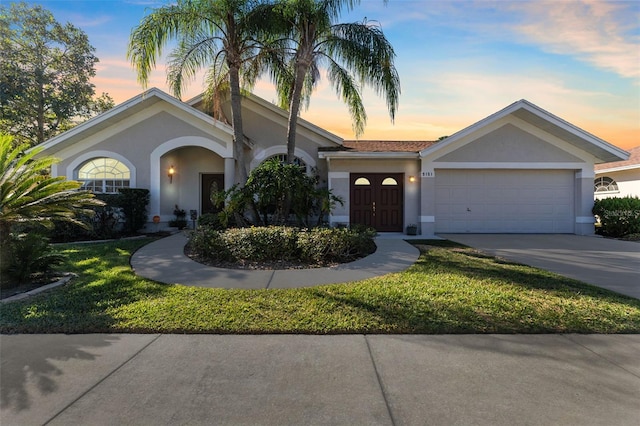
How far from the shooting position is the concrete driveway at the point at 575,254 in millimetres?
6825

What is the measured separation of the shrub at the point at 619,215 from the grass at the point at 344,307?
9.69 meters

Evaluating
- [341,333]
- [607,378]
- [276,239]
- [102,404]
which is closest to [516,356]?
[607,378]

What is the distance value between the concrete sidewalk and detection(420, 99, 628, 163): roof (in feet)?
34.3

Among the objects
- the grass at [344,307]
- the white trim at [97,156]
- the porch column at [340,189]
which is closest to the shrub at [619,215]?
the grass at [344,307]

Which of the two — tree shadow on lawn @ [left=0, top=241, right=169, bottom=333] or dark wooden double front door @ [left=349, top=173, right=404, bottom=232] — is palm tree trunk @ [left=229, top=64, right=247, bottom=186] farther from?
tree shadow on lawn @ [left=0, top=241, right=169, bottom=333]

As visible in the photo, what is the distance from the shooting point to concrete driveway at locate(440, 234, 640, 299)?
682 centimetres

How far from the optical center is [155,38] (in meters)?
10.1

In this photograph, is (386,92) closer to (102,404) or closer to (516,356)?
(516,356)

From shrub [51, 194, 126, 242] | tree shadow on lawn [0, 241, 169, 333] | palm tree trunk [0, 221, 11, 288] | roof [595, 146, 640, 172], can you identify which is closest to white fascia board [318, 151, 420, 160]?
shrub [51, 194, 126, 242]

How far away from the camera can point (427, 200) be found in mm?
13531

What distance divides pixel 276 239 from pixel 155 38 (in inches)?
286

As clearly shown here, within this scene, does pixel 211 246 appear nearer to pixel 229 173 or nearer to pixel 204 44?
pixel 229 173

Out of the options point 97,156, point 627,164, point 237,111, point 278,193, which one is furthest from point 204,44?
point 627,164

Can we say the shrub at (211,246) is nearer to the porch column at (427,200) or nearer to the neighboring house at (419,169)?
the neighboring house at (419,169)
